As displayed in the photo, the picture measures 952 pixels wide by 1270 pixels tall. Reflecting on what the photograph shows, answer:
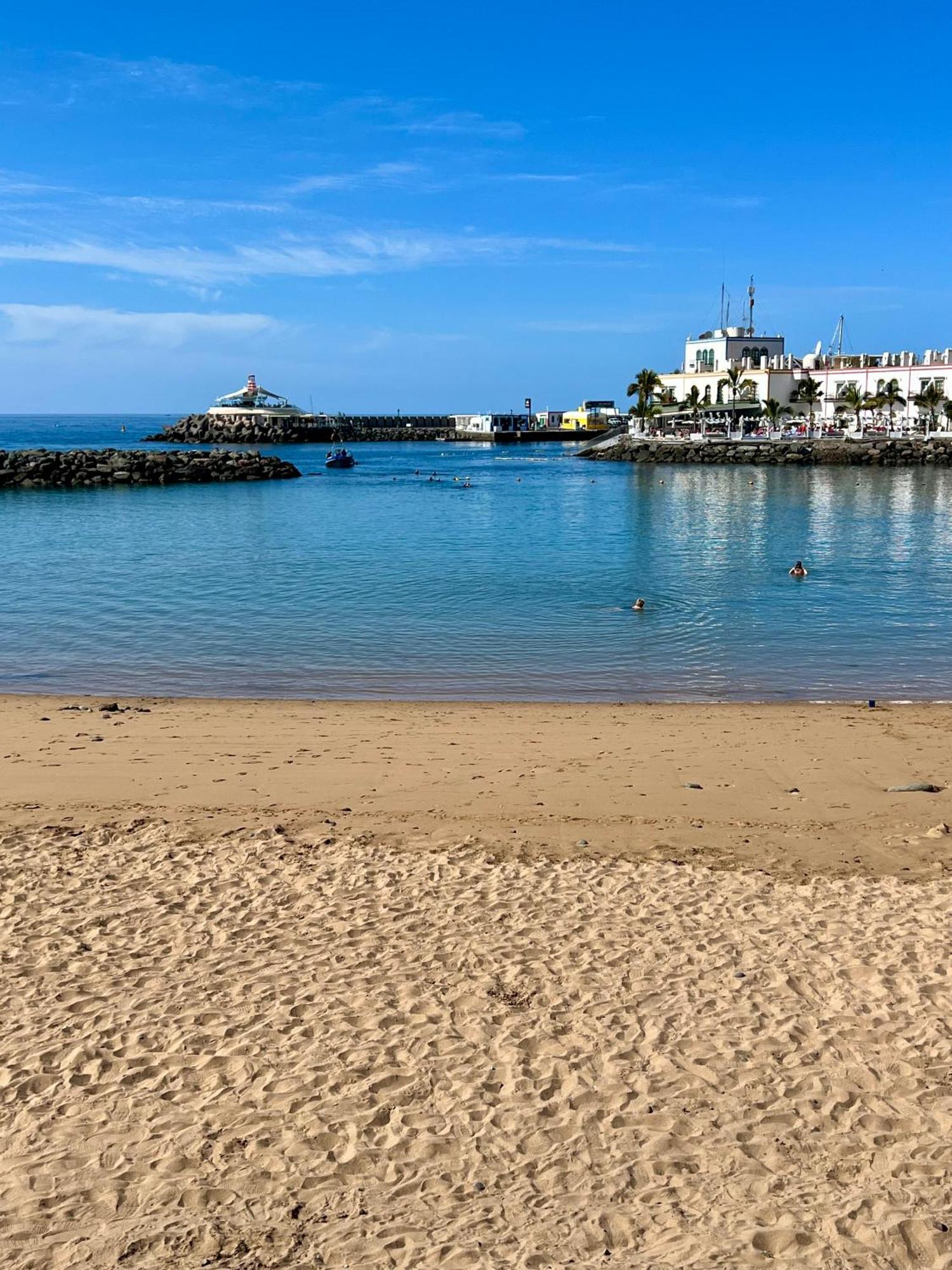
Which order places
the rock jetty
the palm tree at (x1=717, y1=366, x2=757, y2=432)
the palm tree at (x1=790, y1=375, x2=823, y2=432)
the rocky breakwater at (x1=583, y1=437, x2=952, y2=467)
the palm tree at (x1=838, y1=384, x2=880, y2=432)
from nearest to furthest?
the rocky breakwater at (x1=583, y1=437, x2=952, y2=467), the palm tree at (x1=838, y1=384, x2=880, y2=432), the palm tree at (x1=790, y1=375, x2=823, y2=432), the palm tree at (x1=717, y1=366, x2=757, y2=432), the rock jetty

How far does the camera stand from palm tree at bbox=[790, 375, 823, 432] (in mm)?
85812

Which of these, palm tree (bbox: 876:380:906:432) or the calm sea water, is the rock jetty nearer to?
palm tree (bbox: 876:380:906:432)

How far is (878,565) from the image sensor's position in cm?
2967

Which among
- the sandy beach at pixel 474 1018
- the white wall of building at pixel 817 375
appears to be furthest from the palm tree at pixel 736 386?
the sandy beach at pixel 474 1018

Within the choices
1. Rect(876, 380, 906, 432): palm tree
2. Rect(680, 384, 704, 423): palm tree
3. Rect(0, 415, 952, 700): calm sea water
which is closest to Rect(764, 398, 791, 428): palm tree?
Rect(680, 384, 704, 423): palm tree

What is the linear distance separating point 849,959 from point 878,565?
83.1ft

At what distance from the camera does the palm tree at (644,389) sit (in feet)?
325

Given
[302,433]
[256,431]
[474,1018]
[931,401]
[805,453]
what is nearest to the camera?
[474,1018]

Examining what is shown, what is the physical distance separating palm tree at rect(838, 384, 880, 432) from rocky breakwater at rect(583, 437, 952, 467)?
20.2ft

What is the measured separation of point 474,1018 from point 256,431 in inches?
5364

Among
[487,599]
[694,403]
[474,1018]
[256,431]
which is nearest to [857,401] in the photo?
[694,403]

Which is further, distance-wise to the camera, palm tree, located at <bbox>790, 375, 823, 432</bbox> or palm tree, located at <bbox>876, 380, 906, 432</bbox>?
palm tree, located at <bbox>790, 375, 823, 432</bbox>

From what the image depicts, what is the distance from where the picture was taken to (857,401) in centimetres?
8150

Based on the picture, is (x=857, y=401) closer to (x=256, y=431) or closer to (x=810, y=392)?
(x=810, y=392)
